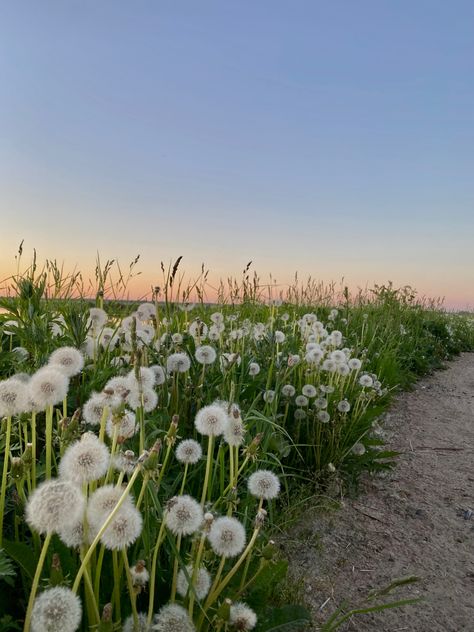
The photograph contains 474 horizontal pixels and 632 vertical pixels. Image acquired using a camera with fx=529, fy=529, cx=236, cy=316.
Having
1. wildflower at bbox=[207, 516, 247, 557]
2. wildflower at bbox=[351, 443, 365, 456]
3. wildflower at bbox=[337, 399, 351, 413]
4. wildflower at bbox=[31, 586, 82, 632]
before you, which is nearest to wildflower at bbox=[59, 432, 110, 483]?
wildflower at bbox=[31, 586, 82, 632]

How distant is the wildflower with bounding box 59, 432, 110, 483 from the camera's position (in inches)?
47.4

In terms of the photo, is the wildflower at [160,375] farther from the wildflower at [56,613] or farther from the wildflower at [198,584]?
the wildflower at [56,613]

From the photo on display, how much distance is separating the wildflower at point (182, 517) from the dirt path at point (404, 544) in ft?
3.45

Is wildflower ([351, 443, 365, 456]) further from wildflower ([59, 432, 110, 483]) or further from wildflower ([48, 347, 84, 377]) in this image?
wildflower ([59, 432, 110, 483])

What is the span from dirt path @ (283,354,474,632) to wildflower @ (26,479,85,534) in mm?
1460

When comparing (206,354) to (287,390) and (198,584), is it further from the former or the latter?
(198,584)

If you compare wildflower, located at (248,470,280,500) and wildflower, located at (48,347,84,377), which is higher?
wildflower, located at (48,347,84,377)

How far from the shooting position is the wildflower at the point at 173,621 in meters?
1.39

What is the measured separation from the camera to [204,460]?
2.67 metres

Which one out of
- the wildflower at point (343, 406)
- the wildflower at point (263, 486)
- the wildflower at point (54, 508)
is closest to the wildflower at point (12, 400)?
the wildflower at point (54, 508)

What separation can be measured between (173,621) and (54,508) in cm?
55

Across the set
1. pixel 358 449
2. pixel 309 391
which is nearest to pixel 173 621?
pixel 309 391

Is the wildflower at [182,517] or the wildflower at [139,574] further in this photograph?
the wildflower at [182,517]

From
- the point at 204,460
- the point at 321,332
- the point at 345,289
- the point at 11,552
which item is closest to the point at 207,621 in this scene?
the point at 11,552
